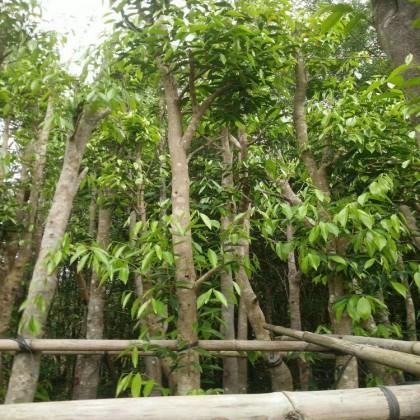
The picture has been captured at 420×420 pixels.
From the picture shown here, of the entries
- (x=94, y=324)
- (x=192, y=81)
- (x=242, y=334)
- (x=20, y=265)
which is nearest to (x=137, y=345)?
(x=192, y=81)

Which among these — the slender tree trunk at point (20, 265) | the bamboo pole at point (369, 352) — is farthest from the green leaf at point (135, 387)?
the slender tree trunk at point (20, 265)

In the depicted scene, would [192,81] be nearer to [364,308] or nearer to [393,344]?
[364,308]

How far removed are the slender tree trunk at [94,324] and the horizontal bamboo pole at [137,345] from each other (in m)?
1.83

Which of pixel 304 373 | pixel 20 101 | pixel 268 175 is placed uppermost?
pixel 20 101

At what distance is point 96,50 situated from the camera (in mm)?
2436

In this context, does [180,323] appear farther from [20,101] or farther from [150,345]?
[20,101]

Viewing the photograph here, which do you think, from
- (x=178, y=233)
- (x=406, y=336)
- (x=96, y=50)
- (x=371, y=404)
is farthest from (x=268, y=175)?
(x=406, y=336)

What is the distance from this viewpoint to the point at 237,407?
111cm

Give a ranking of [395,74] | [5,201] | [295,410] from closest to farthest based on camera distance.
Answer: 1. [395,74]
2. [295,410]
3. [5,201]

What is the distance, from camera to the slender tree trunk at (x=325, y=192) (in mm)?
2404

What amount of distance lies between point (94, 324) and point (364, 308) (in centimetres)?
298

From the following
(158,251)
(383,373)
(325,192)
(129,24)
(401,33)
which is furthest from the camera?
(325,192)

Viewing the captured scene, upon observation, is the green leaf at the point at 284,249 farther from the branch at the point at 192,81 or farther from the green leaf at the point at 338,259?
the branch at the point at 192,81

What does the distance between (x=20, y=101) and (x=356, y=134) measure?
9.19ft
